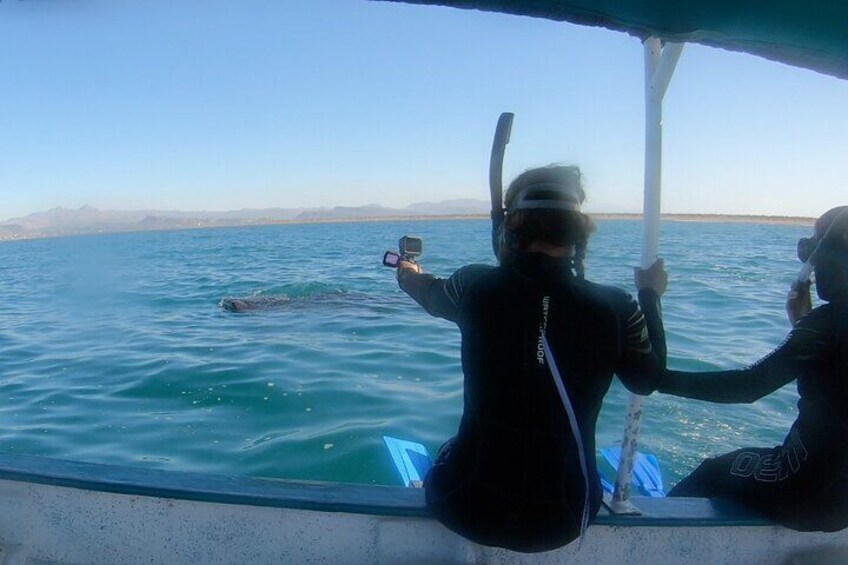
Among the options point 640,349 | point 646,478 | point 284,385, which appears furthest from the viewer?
point 284,385

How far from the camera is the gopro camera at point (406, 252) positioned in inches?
109

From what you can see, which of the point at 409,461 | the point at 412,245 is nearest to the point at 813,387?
the point at 412,245

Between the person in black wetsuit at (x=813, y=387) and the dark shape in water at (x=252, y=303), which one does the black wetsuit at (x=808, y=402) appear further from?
the dark shape in water at (x=252, y=303)

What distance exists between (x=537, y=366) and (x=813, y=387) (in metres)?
1.12

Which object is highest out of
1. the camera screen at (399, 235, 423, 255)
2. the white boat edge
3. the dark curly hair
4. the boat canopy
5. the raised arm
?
the boat canopy

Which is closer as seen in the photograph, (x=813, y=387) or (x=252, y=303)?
(x=813, y=387)

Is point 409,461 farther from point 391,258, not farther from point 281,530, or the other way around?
point 391,258

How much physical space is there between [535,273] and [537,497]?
0.72m

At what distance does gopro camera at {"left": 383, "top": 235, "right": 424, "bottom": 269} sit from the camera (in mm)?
2762

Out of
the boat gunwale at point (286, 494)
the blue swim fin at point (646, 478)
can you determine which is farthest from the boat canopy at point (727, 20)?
the blue swim fin at point (646, 478)

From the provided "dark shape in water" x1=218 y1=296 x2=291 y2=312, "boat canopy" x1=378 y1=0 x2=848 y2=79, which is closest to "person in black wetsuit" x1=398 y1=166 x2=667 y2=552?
"boat canopy" x1=378 y1=0 x2=848 y2=79

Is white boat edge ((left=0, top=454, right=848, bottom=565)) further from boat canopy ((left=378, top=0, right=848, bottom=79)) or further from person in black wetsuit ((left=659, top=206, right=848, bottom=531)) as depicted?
boat canopy ((left=378, top=0, right=848, bottom=79))

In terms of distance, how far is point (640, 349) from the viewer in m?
2.07

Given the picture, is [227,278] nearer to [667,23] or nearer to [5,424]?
[5,424]
